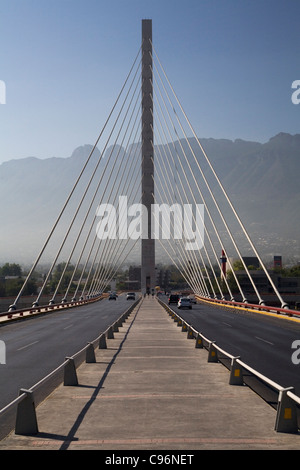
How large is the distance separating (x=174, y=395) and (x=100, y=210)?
171 ft

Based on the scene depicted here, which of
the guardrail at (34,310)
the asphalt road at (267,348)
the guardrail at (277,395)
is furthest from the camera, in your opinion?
the guardrail at (34,310)

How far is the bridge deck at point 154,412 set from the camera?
8906mm

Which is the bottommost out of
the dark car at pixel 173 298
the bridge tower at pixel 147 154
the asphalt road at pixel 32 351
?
the asphalt road at pixel 32 351

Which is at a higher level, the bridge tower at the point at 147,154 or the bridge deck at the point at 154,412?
the bridge tower at the point at 147,154

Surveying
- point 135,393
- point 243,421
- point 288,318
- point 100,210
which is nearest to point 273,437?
point 243,421

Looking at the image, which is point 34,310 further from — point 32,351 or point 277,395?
point 277,395

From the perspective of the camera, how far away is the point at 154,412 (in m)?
11.1

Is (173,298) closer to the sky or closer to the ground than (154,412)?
closer to the sky

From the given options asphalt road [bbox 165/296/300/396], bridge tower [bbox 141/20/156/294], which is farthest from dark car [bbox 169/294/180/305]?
asphalt road [bbox 165/296/300/396]

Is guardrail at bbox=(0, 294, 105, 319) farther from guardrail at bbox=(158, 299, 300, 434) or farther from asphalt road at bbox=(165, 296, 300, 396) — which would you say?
guardrail at bbox=(158, 299, 300, 434)

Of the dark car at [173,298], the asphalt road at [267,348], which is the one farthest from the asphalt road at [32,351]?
the dark car at [173,298]

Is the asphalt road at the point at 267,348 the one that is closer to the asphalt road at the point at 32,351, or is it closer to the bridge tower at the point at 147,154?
the asphalt road at the point at 32,351

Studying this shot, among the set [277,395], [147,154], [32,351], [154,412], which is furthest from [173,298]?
[154,412]

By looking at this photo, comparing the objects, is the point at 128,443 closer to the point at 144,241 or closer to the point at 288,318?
the point at 288,318
